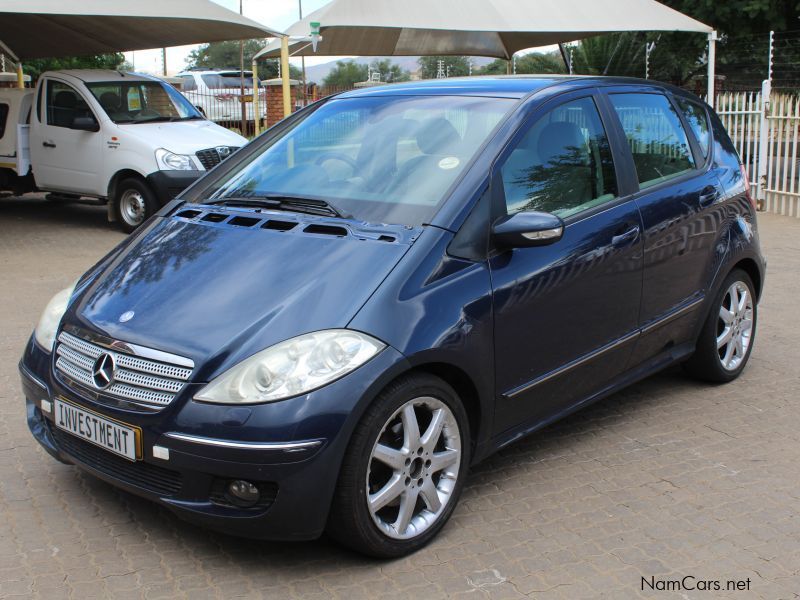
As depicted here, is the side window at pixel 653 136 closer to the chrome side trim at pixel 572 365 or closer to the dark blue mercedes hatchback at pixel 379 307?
the dark blue mercedes hatchback at pixel 379 307

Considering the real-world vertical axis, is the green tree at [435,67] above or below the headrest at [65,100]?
above

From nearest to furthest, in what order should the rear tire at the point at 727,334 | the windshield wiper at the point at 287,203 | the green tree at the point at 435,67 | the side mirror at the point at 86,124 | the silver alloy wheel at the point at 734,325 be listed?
1. the windshield wiper at the point at 287,203
2. the rear tire at the point at 727,334
3. the silver alloy wheel at the point at 734,325
4. the side mirror at the point at 86,124
5. the green tree at the point at 435,67

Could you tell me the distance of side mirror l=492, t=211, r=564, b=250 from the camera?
359 cm

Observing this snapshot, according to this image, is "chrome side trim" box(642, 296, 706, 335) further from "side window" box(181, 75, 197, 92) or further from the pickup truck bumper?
"side window" box(181, 75, 197, 92)

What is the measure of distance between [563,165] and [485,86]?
0.54m

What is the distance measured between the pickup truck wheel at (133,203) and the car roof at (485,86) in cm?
724

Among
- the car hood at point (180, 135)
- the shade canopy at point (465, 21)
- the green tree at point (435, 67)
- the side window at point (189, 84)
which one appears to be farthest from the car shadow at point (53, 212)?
the green tree at point (435, 67)

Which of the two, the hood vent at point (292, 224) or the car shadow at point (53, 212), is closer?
the hood vent at point (292, 224)

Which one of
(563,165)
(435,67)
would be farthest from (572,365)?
(435,67)

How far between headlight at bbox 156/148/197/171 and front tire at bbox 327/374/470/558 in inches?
338

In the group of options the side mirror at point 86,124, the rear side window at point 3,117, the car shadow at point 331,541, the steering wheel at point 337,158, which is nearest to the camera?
the car shadow at point 331,541

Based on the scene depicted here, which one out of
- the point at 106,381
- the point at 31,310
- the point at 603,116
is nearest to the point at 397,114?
the point at 603,116

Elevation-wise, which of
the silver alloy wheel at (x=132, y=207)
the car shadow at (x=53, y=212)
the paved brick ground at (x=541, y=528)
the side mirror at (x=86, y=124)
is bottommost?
the paved brick ground at (x=541, y=528)

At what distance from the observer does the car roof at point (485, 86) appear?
420cm
